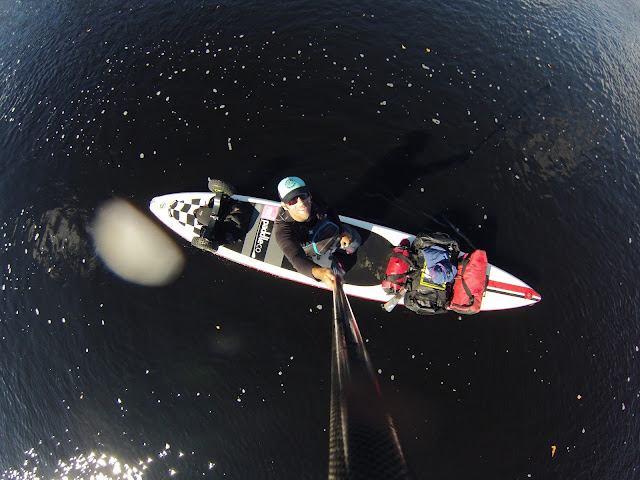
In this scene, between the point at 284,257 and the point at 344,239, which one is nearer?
the point at 344,239

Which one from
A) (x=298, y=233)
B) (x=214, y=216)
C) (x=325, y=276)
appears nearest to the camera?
(x=325, y=276)

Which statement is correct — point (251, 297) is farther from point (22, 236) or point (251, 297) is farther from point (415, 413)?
point (22, 236)

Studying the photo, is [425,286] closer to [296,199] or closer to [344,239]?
[344,239]

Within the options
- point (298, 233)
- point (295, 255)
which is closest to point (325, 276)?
point (295, 255)

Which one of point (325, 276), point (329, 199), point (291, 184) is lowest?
point (329, 199)

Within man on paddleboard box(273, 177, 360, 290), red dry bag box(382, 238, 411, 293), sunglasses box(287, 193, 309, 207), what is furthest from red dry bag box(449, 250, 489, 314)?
sunglasses box(287, 193, 309, 207)

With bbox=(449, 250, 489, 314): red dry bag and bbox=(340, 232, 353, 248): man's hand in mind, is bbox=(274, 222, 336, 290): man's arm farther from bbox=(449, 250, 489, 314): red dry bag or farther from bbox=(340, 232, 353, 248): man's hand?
bbox=(449, 250, 489, 314): red dry bag

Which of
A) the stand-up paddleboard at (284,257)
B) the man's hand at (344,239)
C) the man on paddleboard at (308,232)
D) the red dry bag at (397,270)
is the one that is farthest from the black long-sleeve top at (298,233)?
the red dry bag at (397,270)

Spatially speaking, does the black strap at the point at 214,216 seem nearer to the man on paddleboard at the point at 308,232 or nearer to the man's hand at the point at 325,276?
the man on paddleboard at the point at 308,232
